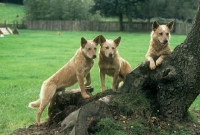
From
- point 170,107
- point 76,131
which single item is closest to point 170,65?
point 170,107

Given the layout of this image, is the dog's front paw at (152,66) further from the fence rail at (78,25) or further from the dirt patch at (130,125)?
the fence rail at (78,25)

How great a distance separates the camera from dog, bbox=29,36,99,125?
22.5ft

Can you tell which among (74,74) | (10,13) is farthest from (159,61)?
(10,13)

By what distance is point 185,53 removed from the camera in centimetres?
623

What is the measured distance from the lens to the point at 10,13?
69125mm

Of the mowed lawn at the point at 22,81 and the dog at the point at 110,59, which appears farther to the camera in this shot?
the mowed lawn at the point at 22,81

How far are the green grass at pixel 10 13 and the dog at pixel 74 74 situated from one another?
186 feet

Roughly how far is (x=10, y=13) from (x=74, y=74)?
213 feet

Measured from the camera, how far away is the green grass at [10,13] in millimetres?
64900

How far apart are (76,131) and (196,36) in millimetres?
2527

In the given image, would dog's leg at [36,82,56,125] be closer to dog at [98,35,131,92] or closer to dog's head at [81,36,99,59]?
dog's head at [81,36,99,59]

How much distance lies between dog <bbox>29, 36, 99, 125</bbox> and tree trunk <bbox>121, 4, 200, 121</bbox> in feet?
3.14

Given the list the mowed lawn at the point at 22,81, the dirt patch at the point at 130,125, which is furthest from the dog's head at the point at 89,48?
the mowed lawn at the point at 22,81

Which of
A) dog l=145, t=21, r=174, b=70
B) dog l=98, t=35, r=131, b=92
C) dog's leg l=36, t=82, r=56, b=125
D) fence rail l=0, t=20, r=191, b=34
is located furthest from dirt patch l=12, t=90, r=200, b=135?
fence rail l=0, t=20, r=191, b=34
